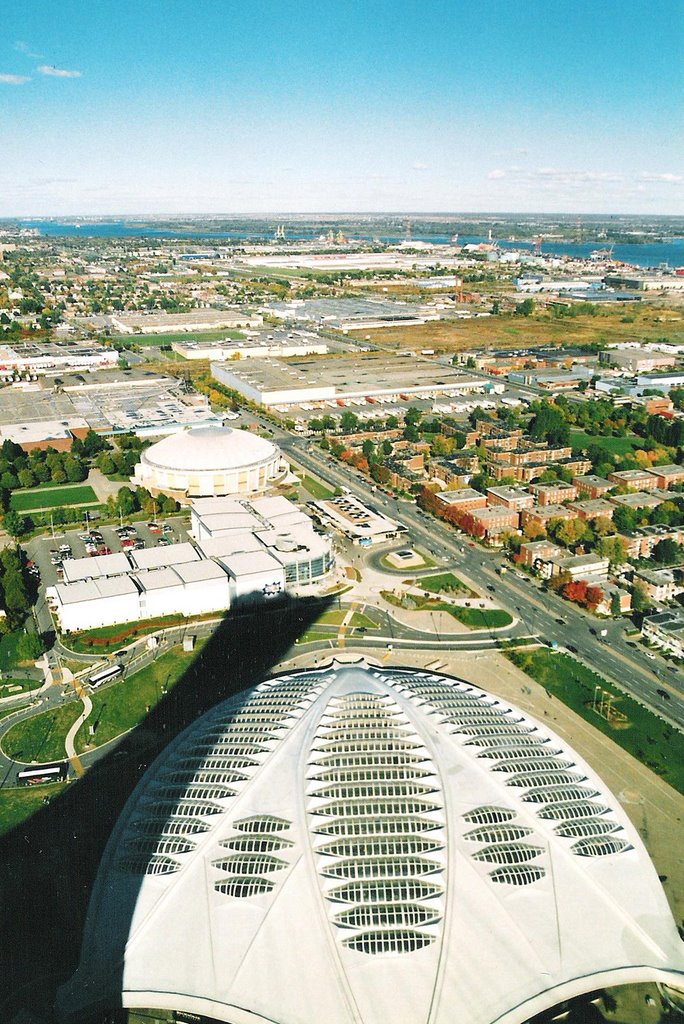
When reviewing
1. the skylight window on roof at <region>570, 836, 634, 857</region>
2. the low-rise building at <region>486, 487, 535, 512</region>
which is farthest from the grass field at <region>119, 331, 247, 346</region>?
the skylight window on roof at <region>570, 836, 634, 857</region>

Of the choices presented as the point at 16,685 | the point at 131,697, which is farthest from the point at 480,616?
the point at 16,685

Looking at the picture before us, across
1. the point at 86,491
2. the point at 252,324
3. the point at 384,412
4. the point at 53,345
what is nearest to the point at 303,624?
the point at 86,491

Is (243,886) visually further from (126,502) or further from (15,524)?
(126,502)

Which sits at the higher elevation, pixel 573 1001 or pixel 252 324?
pixel 252 324

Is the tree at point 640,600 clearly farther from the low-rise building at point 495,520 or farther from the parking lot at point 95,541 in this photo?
the parking lot at point 95,541

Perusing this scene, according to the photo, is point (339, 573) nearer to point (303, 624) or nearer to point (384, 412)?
point (303, 624)

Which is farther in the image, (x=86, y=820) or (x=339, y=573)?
(x=339, y=573)

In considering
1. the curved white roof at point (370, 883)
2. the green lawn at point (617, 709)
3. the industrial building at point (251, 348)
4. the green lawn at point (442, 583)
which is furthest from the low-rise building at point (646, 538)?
Result: the industrial building at point (251, 348)

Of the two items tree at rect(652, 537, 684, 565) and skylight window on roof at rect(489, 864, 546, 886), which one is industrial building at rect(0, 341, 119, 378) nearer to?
tree at rect(652, 537, 684, 565)
